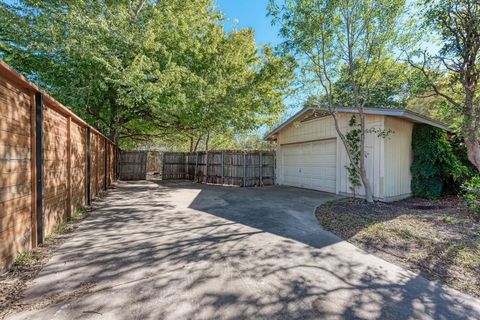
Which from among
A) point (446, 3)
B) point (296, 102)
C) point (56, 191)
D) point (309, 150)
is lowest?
point (56, 191)

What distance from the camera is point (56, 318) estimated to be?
1.87 m

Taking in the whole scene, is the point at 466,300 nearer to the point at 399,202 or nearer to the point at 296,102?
the point at 399,202

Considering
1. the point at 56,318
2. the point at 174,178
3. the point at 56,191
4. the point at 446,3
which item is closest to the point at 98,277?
the point at 56,318

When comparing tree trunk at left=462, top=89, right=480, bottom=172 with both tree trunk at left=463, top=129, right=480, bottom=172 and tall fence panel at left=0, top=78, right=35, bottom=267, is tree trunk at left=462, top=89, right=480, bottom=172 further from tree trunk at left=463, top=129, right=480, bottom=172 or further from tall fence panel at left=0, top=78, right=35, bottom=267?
tall fence panel at left=0, top=78, right=35, bottom=267

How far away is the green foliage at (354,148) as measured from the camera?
732 centimetres

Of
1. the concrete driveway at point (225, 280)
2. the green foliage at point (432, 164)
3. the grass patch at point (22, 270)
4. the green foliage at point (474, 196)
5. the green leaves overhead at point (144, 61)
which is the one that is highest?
the green leaves overhead at point (144, 61)

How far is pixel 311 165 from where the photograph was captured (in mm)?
9531

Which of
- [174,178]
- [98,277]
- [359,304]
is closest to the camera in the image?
[359,304]

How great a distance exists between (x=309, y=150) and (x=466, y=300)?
769 cm

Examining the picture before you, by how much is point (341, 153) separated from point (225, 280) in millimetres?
6896

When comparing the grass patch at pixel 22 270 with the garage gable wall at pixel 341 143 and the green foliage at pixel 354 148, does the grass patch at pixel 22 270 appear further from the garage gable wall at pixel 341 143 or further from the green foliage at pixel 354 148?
the green foliage at pixel 354 148

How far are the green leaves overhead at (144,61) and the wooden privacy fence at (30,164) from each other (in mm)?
3743

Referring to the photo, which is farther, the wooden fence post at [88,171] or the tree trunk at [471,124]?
the wooden fence post at [88,171]

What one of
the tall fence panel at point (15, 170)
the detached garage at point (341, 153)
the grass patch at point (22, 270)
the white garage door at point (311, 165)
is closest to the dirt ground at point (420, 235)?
the detached garage at point (341, 153)
